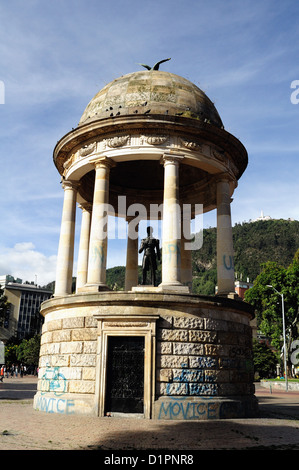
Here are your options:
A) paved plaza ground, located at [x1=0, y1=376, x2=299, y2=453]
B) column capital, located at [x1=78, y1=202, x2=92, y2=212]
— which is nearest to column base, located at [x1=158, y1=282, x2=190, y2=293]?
paved plaza ground, located at [x1=0, y1=376, x2=299, y2=453]

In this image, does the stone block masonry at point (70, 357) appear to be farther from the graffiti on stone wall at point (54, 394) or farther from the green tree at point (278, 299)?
the green tree at point (278, 299)

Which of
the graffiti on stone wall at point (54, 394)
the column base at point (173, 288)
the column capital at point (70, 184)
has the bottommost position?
the graffiti on stone wall at point (54, 394)

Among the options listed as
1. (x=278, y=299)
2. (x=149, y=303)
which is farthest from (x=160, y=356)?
(x=278, y=299)

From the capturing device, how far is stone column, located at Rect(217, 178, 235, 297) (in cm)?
2144

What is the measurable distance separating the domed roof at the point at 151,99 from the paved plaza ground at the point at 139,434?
13.3m

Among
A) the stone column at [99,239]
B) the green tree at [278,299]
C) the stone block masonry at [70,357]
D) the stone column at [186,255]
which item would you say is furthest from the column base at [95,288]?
the green tree at [278,299]

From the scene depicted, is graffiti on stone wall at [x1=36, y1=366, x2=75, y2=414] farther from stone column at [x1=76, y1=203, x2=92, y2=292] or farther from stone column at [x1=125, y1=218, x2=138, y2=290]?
stone column at [x1=125, y1=218, x2=138, y2=290]

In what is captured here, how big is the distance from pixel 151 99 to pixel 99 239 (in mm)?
7607

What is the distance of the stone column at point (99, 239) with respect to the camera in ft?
64.3

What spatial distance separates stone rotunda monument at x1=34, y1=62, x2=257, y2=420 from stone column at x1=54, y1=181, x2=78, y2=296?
55 millimetres

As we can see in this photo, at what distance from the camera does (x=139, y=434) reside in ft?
41.1

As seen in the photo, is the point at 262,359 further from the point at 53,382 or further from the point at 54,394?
the point at 54,394
